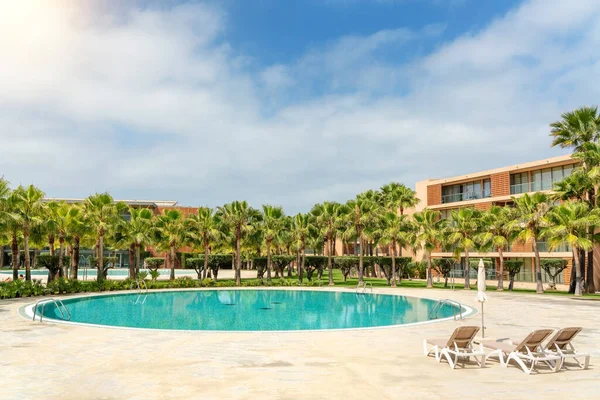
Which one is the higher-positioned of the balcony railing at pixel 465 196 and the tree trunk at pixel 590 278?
the balcony railing at pixel 465 196

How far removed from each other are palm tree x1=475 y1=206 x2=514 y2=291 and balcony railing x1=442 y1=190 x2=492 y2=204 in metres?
16.0

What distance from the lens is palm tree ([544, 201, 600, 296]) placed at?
101 ft

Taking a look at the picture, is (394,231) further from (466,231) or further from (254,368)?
(254,368)

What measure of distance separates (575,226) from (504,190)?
1948cm

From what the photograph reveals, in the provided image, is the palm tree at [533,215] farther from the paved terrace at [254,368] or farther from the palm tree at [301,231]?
the paved terrace at [254,368]

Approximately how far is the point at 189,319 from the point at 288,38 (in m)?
15.2

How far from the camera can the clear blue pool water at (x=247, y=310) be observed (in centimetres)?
2103

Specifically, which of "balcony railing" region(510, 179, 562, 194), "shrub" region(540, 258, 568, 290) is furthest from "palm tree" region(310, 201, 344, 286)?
"balcony railing" region(510, 179, 562, 194)

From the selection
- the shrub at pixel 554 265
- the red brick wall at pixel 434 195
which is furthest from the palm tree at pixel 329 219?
the red brick wall at pixel 434 195

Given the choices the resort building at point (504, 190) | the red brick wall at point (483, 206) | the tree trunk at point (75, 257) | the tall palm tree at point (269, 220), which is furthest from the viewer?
the red brick wall at point (483, 206)

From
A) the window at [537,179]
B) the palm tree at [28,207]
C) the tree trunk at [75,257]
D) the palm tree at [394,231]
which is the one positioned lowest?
the tree trunk at [75,257]

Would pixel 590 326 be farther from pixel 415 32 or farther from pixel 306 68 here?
pixel 306 68

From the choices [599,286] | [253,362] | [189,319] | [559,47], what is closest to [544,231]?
[599,286]

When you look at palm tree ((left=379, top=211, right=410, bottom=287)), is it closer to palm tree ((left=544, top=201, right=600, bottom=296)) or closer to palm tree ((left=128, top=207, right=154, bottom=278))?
palm tree ((left=544, top=201, right=600, bottom=296))
